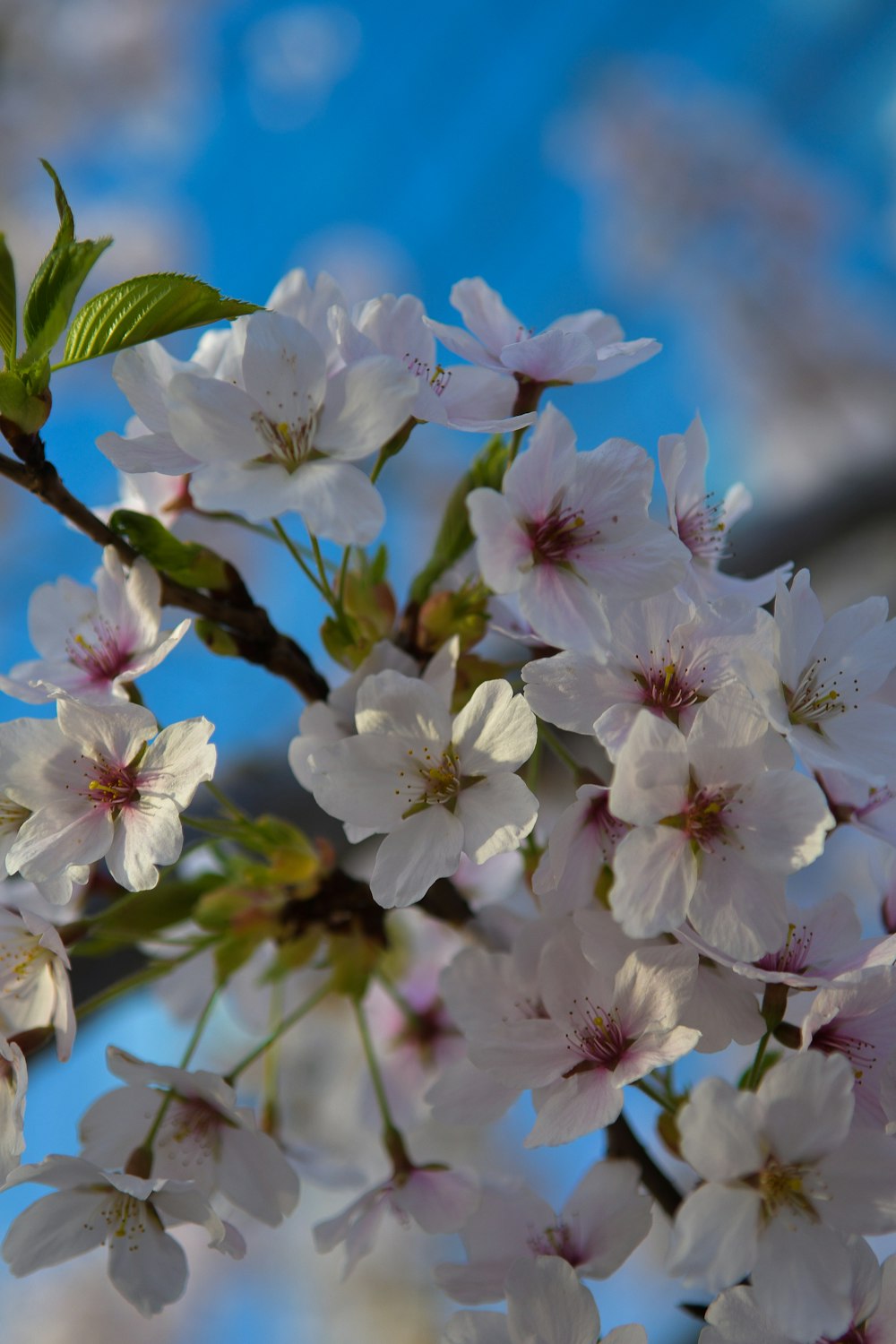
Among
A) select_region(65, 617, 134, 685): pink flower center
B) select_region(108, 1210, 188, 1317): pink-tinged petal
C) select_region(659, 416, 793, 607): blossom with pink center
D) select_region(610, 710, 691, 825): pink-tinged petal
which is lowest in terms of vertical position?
select_region(108, 1210, 188, 1317): pink-tinged petal

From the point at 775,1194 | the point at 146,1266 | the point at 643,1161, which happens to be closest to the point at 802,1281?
the point at 775,1194

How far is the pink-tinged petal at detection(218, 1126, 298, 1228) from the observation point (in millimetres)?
928

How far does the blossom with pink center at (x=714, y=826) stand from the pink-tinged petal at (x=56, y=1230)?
1.68ft

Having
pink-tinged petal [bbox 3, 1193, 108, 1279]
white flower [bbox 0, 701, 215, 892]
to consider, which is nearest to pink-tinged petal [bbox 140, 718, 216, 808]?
white flower [bbox 0, 701, 215, 892]

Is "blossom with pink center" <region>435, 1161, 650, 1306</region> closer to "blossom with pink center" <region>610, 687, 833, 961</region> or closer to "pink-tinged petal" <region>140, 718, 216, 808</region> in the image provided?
"blossom with pink center" <region>610, 687, 833, 961</region>

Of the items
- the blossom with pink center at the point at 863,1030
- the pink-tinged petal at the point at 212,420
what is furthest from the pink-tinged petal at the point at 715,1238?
the pink-tinged petal at the point at 212,420

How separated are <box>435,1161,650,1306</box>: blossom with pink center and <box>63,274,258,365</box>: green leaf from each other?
2.50 ft

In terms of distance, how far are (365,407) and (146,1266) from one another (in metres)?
0.71

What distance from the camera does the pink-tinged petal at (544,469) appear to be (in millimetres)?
781

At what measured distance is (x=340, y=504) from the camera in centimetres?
76

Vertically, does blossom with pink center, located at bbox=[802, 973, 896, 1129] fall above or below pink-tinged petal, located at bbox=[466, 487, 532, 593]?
below

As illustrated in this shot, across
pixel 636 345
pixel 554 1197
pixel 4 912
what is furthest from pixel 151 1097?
pixel 554 1197

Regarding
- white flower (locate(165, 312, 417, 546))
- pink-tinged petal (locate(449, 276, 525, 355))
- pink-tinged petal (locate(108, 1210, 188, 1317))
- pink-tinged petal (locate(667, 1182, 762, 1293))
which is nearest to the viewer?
pink-tinged petal (locate(667, 1182, 762, 1293))

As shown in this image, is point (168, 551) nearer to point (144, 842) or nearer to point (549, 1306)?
point (144, 842)
